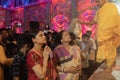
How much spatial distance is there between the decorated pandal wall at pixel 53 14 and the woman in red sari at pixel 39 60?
296 millimetres

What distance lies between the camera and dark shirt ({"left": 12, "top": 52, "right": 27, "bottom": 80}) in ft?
8.95

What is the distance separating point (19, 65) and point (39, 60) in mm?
349

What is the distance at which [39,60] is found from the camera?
2473mm

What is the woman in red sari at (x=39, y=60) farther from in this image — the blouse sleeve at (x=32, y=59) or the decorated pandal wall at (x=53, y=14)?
the decorated pandal wall at (x=53, y=14)

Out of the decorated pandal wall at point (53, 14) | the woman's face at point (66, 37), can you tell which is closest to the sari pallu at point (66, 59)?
the woman's face at point (66, 37)

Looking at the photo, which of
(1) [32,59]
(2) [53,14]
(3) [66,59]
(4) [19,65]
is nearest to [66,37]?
(3) [66,59]

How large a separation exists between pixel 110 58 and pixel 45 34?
678 millimetres

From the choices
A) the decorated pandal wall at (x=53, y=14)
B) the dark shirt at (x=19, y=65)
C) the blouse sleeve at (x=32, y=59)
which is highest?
the decorated pandal wall at (x=53, y=14)

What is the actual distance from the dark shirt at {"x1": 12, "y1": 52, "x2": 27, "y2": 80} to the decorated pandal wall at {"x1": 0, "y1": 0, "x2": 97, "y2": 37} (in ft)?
1.19

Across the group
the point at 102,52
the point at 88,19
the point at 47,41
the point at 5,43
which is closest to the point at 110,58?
the point at 102,52

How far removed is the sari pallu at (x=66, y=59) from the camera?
268cm

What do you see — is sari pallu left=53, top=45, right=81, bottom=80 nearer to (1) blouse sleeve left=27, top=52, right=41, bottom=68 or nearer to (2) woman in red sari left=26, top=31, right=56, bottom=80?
(2) woman in red sari left=26, top=31, right=56, bottom=80

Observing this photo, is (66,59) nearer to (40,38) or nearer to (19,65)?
(40,38)

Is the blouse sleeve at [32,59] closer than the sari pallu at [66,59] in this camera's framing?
Yes
